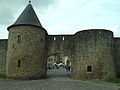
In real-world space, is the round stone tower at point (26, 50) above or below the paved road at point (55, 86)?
above

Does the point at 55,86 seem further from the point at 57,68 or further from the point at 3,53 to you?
the point at 57,68

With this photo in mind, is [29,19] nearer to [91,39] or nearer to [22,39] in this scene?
[22,39]

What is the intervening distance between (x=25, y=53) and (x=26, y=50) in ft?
1.15

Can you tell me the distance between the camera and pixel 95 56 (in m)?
16.2

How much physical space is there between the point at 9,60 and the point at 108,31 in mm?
11391

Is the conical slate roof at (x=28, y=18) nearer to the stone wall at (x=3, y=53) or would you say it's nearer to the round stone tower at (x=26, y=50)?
the round stone tower at (x=26, y=50)

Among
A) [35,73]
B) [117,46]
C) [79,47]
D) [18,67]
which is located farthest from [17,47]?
[117,46]

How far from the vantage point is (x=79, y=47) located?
17.3 m

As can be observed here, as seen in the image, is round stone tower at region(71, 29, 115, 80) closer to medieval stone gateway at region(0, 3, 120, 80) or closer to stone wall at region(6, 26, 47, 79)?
medieval stone gateway at region(0, 3, 120, 80)

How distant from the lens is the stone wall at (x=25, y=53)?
1621 cm

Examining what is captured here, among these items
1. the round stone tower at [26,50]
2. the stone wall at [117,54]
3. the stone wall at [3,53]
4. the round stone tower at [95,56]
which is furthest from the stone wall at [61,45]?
the stone wall at [3,53]

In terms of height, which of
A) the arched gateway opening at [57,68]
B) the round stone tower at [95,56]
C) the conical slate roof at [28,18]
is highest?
the conical slate roof at [28,18]

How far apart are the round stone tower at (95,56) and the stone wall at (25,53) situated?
14.3 ft

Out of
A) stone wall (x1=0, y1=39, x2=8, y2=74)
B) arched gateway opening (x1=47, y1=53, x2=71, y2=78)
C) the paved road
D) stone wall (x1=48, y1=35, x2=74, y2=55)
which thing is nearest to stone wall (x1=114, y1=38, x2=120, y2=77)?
stone wall (x1=48, y1=35, x2=74, y2=55)
